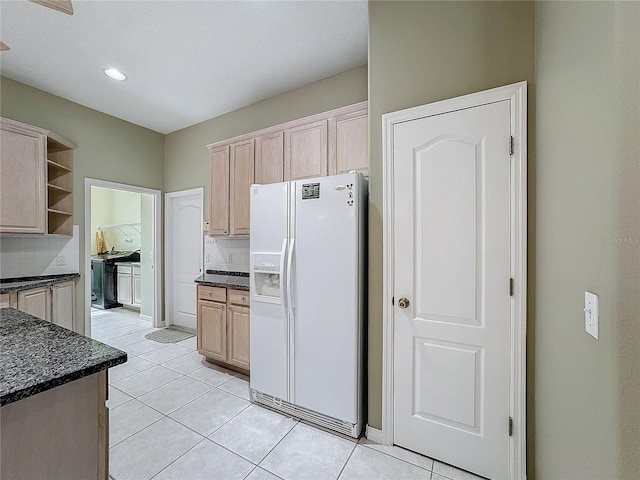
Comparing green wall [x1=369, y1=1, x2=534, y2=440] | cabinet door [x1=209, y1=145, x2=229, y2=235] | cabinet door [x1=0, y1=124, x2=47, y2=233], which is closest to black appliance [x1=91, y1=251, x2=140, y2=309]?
cabinet door [x1=0, y1=124, x2=47, y2=233]

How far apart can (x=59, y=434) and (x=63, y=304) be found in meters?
2.95

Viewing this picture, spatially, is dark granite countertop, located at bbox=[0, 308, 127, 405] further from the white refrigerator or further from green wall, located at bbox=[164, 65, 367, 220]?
green wall, located at bbox=[164, 65, 367, 220]

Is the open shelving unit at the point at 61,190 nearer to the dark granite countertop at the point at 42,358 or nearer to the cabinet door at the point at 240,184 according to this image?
the cabinet door at the point at 240,184

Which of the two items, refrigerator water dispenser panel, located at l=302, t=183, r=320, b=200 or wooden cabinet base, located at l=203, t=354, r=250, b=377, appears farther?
wooden cabinet base, located at l=203, t=354, r=250, b=377

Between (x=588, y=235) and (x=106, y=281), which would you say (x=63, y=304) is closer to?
(x=106, y=281)

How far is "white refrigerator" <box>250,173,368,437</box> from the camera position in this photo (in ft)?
6.17

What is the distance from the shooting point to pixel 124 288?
539 cm

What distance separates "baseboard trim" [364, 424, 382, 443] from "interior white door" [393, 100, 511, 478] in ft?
0.35

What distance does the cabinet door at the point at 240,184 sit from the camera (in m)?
3.07

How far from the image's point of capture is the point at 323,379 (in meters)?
1.97

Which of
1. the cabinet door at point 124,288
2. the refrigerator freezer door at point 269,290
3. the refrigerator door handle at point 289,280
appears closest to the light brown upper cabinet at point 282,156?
the refrigerator freezer door at point 269,290

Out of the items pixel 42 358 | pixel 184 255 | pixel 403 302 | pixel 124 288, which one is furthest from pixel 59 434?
pixel 124 288

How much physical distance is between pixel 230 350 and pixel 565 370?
8.46 ft

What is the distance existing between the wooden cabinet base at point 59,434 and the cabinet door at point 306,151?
215 cm
